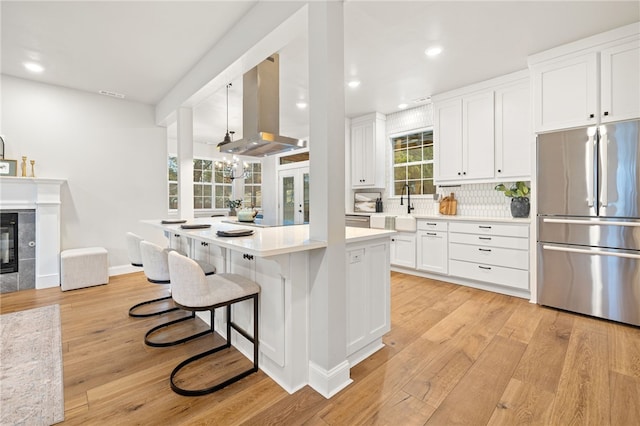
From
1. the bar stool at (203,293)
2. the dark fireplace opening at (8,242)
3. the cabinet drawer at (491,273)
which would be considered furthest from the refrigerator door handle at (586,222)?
the dark fireplace opening at (8,242)

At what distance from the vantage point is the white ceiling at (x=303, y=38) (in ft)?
7.97

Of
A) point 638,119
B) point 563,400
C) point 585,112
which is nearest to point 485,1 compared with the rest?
point 585,112

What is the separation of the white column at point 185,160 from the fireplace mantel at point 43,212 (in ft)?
5.18

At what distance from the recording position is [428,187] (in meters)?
4.90

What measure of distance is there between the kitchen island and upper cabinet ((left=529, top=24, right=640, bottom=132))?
249 cm

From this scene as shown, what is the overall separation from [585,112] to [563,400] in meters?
2.70

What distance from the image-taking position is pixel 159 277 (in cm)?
246

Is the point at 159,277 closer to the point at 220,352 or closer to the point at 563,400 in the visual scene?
the point at 220,352

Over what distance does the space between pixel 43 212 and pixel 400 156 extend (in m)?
5.46

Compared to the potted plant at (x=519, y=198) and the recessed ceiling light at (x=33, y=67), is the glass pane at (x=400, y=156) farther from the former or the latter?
the recessed ceiling light at (x=33, y=67)

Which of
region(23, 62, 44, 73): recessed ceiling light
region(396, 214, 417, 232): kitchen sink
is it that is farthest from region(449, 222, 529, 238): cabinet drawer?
region(23, 62, 44, 73): recessed ceiling light

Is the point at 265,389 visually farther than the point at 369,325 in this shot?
No

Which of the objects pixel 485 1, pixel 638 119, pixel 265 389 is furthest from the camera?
pixel 638 119

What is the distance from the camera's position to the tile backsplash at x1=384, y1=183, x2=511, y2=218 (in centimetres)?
407
